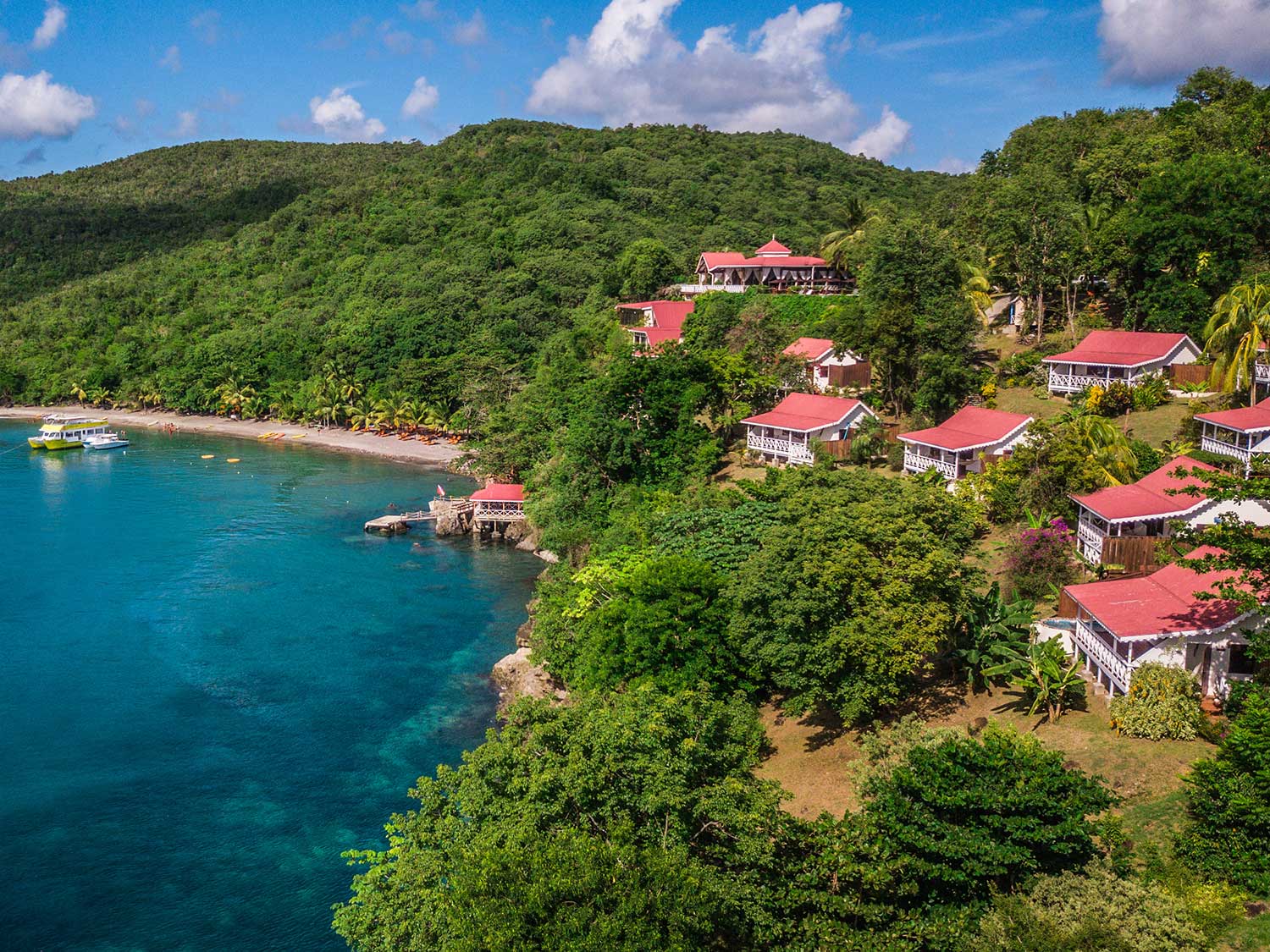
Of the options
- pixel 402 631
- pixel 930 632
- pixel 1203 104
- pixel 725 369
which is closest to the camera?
pixel 930 632

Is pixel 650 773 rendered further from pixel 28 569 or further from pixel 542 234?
pixel 542 234

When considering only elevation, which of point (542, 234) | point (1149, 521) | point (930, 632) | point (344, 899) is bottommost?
point (344, 899)

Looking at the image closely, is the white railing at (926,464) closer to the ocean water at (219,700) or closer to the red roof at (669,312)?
the ocean water at (219,700)

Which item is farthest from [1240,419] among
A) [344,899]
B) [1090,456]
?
[344,899]

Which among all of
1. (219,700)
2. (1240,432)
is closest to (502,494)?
(219,700)

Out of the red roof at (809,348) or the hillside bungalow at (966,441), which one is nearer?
the hillside bungalow at (966,441)

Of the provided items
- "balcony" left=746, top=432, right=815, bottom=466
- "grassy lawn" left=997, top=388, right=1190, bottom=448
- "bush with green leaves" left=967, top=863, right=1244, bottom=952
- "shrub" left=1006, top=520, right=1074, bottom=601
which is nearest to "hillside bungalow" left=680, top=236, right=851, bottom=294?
"balcony" left=746, top=432, right=815, bottom=466

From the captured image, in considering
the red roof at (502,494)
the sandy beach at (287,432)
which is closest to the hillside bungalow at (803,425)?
the red roof at (502,494)
